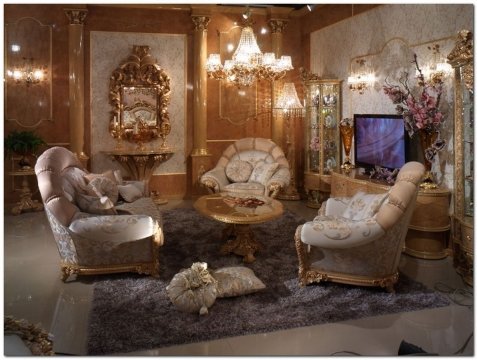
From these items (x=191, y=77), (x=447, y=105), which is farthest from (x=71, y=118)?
(x=447, y=105)

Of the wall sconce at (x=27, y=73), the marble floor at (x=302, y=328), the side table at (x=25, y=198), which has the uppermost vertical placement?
the wall sconce at (x=27, y=73)

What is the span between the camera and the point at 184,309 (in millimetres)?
2814

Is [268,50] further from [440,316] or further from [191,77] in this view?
[440,316]

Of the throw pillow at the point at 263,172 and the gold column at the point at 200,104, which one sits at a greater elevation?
the gold column at the point at 200,104

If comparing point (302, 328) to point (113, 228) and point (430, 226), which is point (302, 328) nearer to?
point (113, 228)

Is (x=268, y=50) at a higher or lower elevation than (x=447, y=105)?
higher

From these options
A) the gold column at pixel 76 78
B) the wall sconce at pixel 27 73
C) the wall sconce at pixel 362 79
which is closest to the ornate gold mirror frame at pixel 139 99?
the gold column at pixel 76 78

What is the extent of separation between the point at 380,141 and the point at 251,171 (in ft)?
5.63

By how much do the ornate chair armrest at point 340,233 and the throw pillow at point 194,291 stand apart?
2.40ft

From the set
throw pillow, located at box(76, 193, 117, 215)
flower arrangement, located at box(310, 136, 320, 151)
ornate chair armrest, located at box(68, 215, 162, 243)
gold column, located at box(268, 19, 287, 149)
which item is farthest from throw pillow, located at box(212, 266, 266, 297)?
gold column, located at box(268, 19, 287, 149)

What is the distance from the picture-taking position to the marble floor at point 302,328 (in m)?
2.43

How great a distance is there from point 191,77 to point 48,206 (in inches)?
157

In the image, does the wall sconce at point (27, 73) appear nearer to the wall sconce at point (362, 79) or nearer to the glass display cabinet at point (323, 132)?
the glass display cabinet at point (323, 132)

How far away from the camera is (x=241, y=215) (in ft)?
12.1
